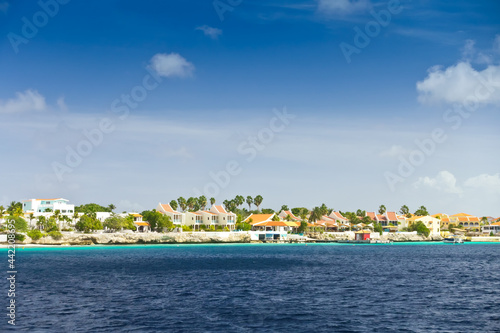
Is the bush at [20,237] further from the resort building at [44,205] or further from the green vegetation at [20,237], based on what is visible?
the resort building at [44,205]

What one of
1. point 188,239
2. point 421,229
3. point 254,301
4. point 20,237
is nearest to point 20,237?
point 20,237

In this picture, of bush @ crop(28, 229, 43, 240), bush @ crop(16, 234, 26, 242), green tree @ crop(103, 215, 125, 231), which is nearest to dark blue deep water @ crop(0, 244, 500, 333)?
bush @ crop(16, 234, 26, 242)

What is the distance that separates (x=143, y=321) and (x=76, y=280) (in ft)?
82.9

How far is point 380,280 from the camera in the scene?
182 ft

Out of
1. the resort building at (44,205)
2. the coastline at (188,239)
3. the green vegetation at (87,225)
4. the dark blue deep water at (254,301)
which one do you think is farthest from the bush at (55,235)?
the dark blue deep water at (254,301)

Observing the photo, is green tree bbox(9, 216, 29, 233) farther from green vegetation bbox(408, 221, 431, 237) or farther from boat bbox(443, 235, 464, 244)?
boat bbox(443, 235, 464, 244)

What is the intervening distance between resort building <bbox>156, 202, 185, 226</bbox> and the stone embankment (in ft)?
56.9

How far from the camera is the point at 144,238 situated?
139 metres

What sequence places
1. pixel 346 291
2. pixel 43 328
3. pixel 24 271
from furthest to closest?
pixel 24 271 < pixel 346 291 < pixel 43 328

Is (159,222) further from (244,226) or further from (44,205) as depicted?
(44,205)

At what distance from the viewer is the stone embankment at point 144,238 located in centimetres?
12565

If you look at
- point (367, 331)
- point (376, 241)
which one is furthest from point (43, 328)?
point (376, 241)

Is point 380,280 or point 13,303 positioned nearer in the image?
point 13,303

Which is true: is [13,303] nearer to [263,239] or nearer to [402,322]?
[402,322]
